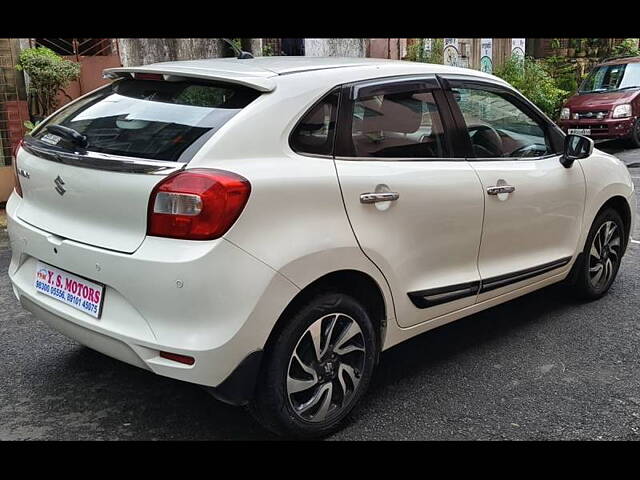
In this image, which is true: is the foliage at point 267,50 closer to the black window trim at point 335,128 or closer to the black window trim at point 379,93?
the black window trim at point 379,93

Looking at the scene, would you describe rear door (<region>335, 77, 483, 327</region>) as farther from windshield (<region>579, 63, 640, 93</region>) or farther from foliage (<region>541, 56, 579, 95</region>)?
foliage (<region>541, 56, 579, 95</region>)

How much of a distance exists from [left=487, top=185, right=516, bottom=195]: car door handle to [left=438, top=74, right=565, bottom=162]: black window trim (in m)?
0.17

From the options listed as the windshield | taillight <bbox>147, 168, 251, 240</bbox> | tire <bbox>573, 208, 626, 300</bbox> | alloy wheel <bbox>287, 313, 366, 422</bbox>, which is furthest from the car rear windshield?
the windshield

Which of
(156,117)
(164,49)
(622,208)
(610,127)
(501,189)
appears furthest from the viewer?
(610,127)

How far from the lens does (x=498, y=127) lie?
162 inches

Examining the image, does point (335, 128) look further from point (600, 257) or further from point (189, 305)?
point (600, 257)

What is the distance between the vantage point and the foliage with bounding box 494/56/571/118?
14914 mm

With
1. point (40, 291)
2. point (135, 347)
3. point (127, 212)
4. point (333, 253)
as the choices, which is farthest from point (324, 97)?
point (40, 291)

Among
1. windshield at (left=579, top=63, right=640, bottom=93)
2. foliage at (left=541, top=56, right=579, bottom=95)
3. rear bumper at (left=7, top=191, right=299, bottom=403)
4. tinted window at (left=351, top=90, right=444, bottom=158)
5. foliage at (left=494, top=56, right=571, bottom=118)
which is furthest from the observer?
foliage at (left=541, top=56, right=579, bottom=95)

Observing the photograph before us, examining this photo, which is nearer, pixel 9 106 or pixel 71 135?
pixel 71 135

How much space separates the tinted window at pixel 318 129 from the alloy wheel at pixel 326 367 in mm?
738

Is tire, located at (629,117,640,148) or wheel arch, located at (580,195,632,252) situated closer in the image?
wheel arch, located at (580,195,632,252)

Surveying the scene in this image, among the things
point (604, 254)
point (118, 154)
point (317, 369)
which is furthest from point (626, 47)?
point (118, 154)

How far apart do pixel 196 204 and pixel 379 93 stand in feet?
4.01
